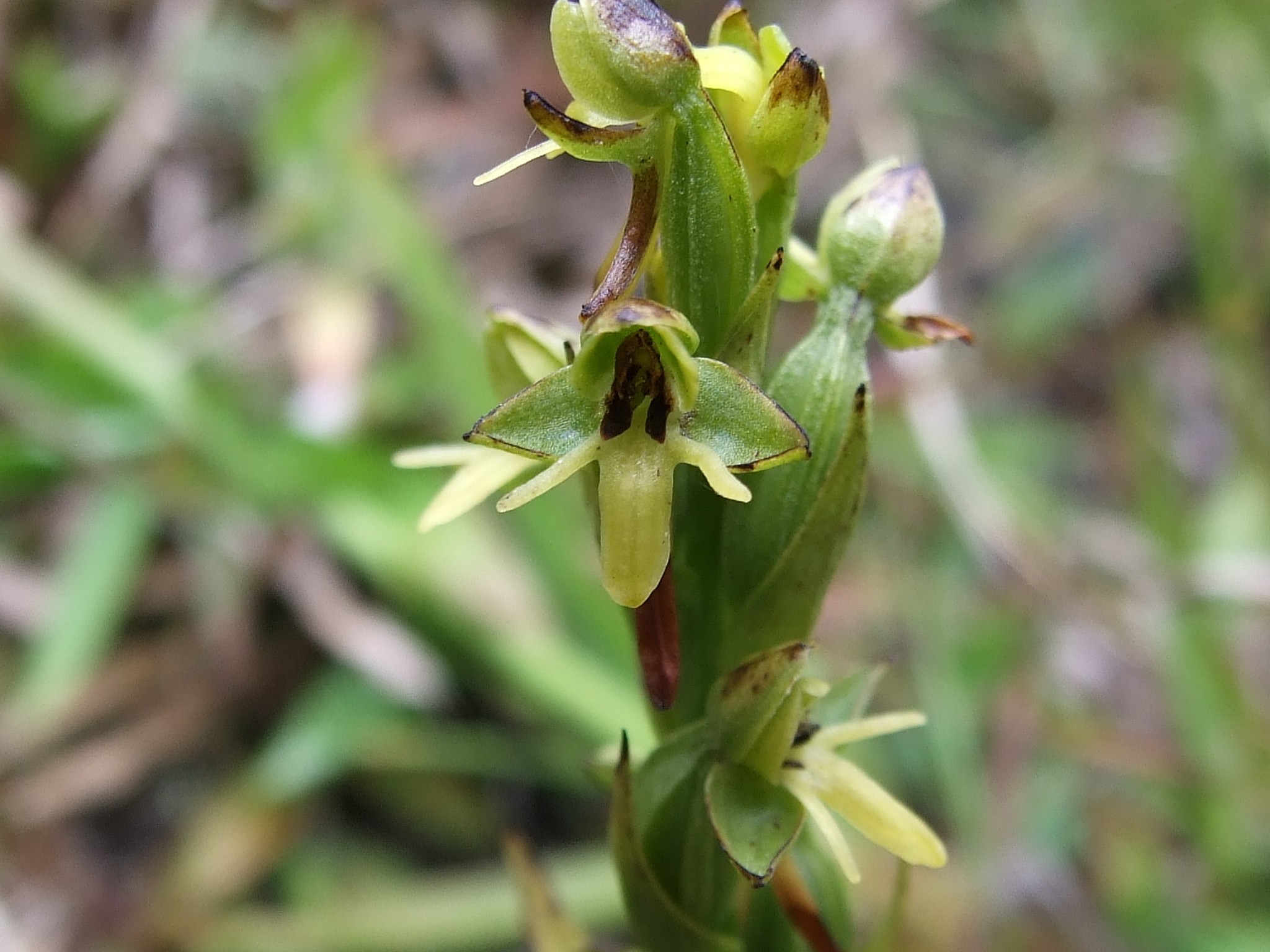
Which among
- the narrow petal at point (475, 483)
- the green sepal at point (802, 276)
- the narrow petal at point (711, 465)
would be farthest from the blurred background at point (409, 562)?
the narrow petal at point (711, 465)

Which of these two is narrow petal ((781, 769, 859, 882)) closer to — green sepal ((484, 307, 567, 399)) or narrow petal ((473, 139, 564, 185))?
green sepal ((484, 307, 567, 399))

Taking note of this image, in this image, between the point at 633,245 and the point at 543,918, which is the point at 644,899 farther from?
the point at 633,245

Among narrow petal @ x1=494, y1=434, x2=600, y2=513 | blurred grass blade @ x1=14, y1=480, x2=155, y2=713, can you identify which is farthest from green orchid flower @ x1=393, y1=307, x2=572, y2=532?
blurred grass blade @ x1=14, y1=480, x2=155, y2=713

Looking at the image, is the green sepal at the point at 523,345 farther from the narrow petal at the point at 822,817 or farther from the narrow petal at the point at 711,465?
the narrow petal at the point at 822,817

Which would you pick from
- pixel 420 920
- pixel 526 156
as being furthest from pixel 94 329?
pixel 526 156

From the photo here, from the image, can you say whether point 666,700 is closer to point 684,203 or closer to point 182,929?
point 684,203
